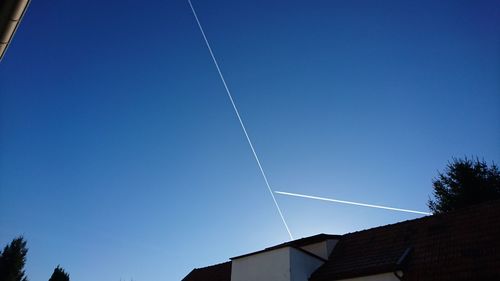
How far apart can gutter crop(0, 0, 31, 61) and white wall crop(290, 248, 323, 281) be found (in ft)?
48.5

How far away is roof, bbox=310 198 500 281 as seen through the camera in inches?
473

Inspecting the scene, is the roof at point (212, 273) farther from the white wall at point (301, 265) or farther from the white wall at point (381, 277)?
the white wall at point (381, 277)

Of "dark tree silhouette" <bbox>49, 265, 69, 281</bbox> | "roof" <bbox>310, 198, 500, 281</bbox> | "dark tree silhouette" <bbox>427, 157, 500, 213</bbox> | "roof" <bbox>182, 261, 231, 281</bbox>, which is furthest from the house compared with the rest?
"dark tree silhouette" <bbox>49, 265, 69, 281</bbox>

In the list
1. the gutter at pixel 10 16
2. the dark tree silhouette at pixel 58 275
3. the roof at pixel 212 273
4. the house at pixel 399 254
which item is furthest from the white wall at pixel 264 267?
the dark tree silhouette at pixel 58 275

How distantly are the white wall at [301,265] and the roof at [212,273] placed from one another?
221 inches

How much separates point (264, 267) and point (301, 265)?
1834 mm

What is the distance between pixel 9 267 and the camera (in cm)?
4300

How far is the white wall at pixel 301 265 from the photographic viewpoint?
15660 millimetres

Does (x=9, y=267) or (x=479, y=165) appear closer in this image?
(x=479, y=165)

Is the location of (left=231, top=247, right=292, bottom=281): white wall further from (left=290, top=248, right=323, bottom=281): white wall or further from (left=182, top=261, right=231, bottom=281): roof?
(left=182, top=261, right=231, bottom=281): roof

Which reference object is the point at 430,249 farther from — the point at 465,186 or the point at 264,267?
the point at 465,186

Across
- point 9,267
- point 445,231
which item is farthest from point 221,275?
point 9,267

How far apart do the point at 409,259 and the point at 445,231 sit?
7.04ft

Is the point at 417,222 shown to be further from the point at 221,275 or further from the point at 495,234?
the point at 221,275
